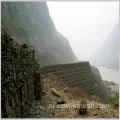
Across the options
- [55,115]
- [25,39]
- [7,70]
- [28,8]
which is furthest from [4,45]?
[28,8]

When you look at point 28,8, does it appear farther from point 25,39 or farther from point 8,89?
point 8,89

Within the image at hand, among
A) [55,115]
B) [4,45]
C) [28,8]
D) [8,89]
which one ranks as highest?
[28,8]

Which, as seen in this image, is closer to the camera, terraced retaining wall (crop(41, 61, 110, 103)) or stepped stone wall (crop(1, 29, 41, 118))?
stepped stone wall (crop(1, 29, 41, 118))

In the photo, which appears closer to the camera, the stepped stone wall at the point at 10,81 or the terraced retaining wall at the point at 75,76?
the stepped stone wall at the point at 10,81

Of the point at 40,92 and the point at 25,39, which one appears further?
the point at 25,39

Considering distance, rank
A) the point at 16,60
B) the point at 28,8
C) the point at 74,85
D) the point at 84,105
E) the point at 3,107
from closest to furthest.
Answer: the point at 3,107
the point at 16,60
the point at 84,105
the point at 74,85
the point at 28,8

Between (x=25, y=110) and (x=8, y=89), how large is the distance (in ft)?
4.68

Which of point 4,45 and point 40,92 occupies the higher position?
point 4,45

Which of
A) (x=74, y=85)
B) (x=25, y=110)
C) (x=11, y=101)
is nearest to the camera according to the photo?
(x=11, y=101)

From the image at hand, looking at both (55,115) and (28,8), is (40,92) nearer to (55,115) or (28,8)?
(55,115)

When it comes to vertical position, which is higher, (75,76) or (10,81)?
(10,81)

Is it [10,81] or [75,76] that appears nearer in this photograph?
[10,81]

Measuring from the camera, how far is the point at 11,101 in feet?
13.5

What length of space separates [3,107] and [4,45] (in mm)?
1089
